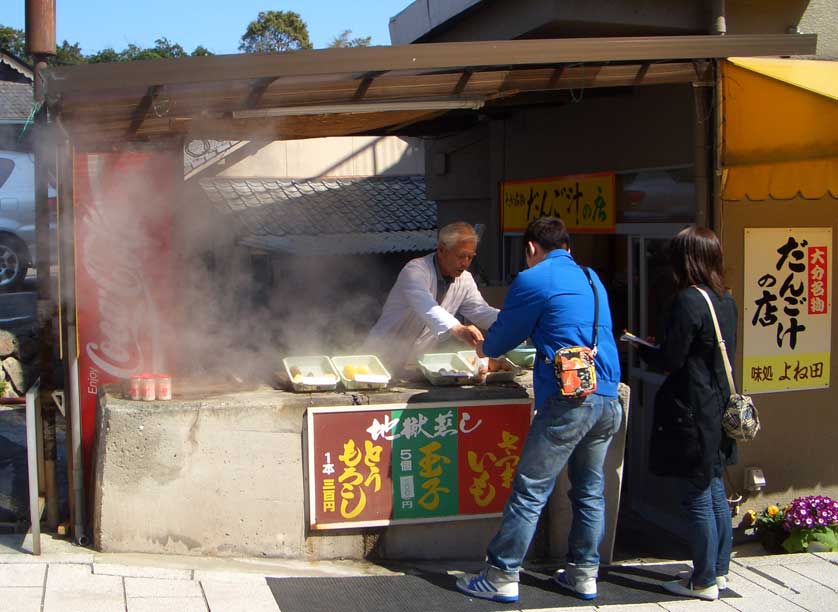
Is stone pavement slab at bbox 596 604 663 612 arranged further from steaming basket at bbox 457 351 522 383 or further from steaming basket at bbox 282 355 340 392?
steaming basket at bbox 282 355 340 392

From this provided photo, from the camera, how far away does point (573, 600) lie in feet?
15.2

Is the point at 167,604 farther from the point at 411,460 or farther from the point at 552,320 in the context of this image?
the point at 552,320

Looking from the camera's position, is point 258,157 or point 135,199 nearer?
point 135,199

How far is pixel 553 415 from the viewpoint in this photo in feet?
14.5

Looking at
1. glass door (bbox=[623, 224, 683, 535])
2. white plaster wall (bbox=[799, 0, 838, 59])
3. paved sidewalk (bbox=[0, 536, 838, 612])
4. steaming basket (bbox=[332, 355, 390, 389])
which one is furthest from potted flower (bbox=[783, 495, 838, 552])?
white plaster wall (bbox=[799, 0, 838, 59])

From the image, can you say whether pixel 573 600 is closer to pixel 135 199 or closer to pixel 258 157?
pixel 135 199

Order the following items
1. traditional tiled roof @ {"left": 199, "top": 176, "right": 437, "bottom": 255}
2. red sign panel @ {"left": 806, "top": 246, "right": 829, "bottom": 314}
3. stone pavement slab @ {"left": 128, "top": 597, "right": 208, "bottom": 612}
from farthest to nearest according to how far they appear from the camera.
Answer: traditional tiled roof @ {"left": 199, "top": 176, "right": 437, "bottom": 255}, red sign panel @ {"left": 806, "top": 246, "right": 829, "bottom": 314}, stone pavement slab @ {"left": 128, "top": 597, "right": 208, "bottom": 612}

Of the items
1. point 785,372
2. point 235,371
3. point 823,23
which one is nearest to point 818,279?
A: point 785,372

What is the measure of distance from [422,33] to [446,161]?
2.39 metres

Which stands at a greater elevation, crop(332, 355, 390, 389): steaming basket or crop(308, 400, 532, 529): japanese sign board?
crop(332, 355, 390, 389): steaming basket

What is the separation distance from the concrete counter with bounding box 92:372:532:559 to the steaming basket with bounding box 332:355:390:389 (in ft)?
0.21

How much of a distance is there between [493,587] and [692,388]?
1.51m

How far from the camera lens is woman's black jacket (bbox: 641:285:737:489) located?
4.55 meters

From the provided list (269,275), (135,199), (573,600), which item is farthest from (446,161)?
(573,600)
